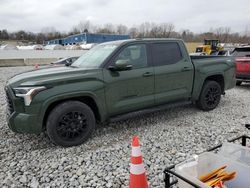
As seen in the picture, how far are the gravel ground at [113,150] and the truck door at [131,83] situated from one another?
1.84 ft

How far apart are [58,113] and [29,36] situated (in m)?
97.6

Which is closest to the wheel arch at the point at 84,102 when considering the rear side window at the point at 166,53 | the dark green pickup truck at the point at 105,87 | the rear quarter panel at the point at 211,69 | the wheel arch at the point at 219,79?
the dark green pickup truck at the point at 105,87

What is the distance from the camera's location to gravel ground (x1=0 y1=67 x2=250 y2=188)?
3.04 m

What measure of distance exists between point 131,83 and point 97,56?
88 cm

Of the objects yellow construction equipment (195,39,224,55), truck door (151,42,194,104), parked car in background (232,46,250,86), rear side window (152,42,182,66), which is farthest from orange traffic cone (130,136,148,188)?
yellow construction equipment (195,39,224,55)

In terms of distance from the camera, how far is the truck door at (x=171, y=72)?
4730mm

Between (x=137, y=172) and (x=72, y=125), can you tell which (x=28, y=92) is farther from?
(x=137, y=172)

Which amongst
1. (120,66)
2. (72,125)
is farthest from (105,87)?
(72,125)

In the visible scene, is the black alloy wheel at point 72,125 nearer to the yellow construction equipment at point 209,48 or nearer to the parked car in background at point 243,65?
the parked car in background at point 243,65

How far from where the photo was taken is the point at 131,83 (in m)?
4.32

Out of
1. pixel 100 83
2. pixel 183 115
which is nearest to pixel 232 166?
pixel 100 83

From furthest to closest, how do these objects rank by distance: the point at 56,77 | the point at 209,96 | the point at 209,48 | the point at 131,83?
1. the point at 209,48
2. the point at 209,96
3. the point at 131,83
4. the point at 56,77

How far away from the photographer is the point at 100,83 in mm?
4016

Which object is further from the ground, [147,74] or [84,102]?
[147,74]
